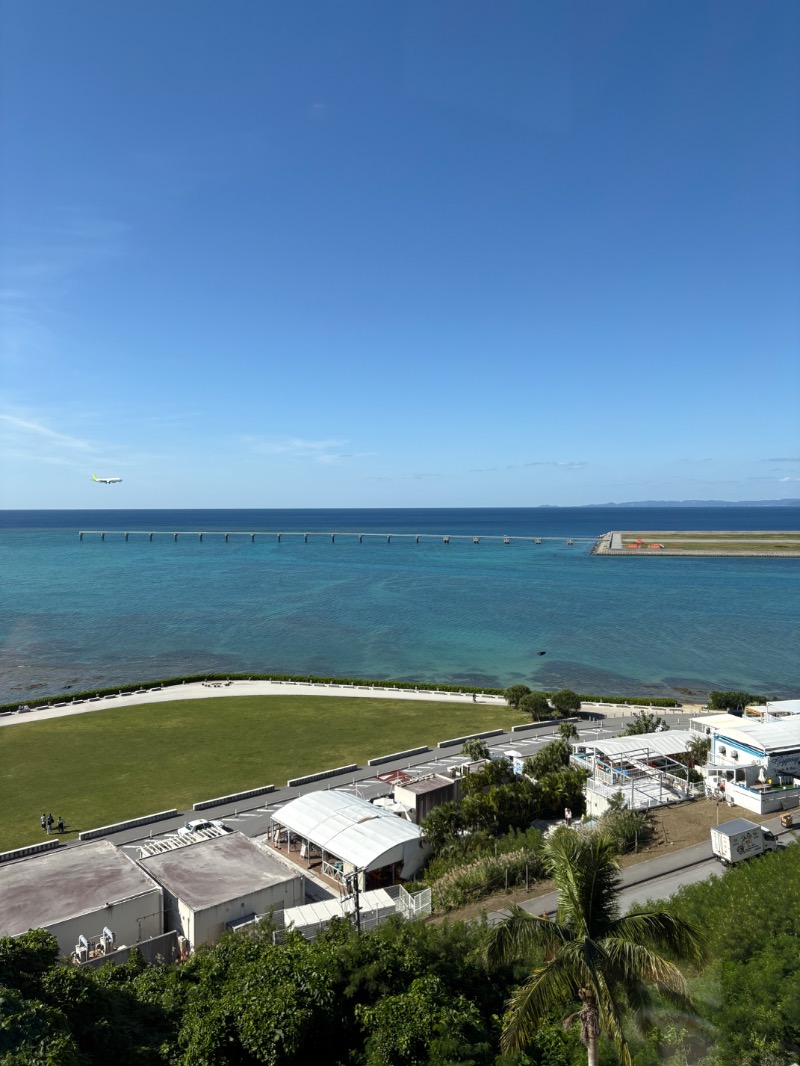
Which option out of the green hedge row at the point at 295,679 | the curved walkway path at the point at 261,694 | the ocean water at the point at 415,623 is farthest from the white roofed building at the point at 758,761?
the ocean water at the point at 415,623

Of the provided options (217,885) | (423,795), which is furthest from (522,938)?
(423,795)

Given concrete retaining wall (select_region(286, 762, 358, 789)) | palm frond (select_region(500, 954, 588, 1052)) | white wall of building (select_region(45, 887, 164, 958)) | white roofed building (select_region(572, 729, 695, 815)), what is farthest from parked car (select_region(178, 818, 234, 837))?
palm frond (select_region(500, 954, 588, 1052))

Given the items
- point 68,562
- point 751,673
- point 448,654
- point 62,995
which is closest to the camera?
point 62,995

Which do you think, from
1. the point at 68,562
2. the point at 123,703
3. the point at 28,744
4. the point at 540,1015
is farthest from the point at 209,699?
the point at 68,562

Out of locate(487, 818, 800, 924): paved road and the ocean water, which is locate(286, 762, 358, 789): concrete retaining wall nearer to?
locate(487, 818, 800, 924): paved road

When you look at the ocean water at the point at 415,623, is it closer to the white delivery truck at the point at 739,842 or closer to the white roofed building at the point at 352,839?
the white roofed building at the point at 352,839

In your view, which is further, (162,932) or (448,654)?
(448,654)

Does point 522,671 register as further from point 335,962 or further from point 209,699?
point 335,962
